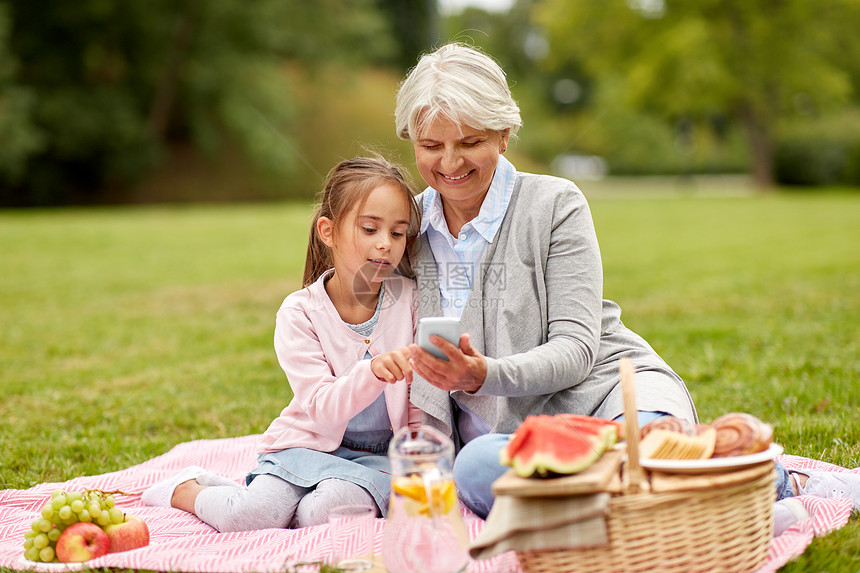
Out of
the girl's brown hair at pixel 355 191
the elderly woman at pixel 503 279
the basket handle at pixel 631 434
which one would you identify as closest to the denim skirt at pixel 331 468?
the elderly woman at pixel 503 279

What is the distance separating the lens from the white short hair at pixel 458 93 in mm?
2844

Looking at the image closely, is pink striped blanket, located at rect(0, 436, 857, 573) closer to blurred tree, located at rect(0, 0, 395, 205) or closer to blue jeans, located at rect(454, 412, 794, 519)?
blue jeans, located at rect(454, 412, 794, 519)

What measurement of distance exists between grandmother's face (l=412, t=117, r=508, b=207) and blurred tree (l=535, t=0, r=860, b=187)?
29200mm

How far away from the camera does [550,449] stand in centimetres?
223

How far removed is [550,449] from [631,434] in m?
0.22

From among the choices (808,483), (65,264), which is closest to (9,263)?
(65,264)

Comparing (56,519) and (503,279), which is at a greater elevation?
(503,279)

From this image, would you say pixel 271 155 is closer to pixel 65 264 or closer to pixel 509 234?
pixel 65 264

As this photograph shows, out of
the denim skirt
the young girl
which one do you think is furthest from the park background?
the denim skirt

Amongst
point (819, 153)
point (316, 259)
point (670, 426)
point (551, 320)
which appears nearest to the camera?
point (670, 426)

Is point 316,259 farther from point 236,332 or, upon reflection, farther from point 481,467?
point 236,332

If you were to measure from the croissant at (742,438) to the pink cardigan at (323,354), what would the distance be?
1.17 metres

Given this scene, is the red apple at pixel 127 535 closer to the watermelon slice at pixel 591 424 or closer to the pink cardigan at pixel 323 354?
the pink cardigan at pixel 323 354

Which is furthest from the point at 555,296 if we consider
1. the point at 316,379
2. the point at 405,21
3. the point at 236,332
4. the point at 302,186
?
the point at 405,21
